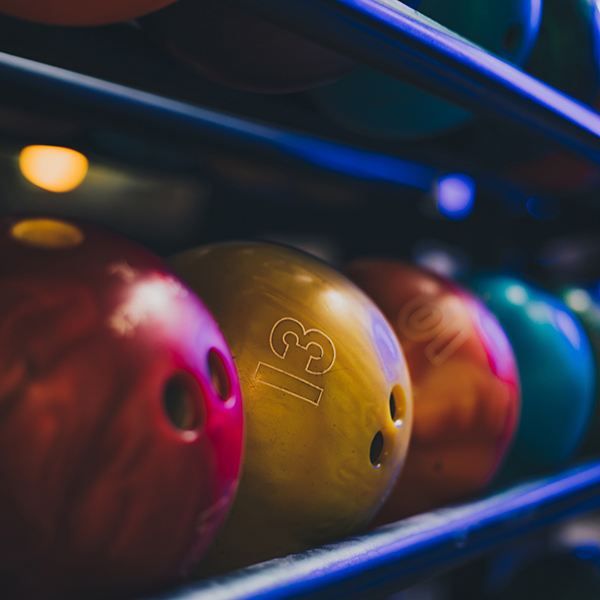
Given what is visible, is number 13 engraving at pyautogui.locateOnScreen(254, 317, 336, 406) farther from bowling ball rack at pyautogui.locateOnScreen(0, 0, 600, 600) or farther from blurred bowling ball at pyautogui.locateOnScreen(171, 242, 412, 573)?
bowling ball rack at pyautogui.locateOnScreen(0, 0, 600, 600)

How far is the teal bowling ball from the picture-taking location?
3.15 ft

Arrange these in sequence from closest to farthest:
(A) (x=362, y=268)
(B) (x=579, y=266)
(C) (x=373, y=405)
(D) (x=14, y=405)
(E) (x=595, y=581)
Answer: (D) (x=14, y=405), (C) (x=373, y=405), (A) (x=362, y=268), (E) (x=595, y=581), (B) (x=579, y=266)

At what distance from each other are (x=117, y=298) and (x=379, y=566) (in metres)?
0.37

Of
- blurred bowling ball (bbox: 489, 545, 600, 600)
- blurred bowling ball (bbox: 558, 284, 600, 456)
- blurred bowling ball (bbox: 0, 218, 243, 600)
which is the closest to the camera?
blurred bowling ball (bbox: 0, 218, 243, 600)

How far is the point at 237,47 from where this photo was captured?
662mm

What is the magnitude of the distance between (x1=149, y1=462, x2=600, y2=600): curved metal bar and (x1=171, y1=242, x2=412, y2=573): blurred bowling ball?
0.04 metres

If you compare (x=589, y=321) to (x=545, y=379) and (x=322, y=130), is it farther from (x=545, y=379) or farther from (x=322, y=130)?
(x=322, y=130)

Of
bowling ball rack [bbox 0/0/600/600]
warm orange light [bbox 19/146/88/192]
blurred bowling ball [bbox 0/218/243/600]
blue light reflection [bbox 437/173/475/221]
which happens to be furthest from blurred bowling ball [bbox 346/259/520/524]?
warm orange light [bbox 19/146/88/192]

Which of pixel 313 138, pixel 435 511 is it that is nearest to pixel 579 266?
pixel 313 138

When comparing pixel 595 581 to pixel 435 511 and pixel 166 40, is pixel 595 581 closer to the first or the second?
pixel 435 511

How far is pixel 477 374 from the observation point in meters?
0.80

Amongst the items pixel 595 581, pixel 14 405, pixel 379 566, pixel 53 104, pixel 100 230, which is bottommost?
pixel 595 581

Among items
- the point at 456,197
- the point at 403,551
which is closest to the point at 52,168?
the point at 456,197

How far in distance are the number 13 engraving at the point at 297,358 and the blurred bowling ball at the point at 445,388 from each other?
201 millimetres
